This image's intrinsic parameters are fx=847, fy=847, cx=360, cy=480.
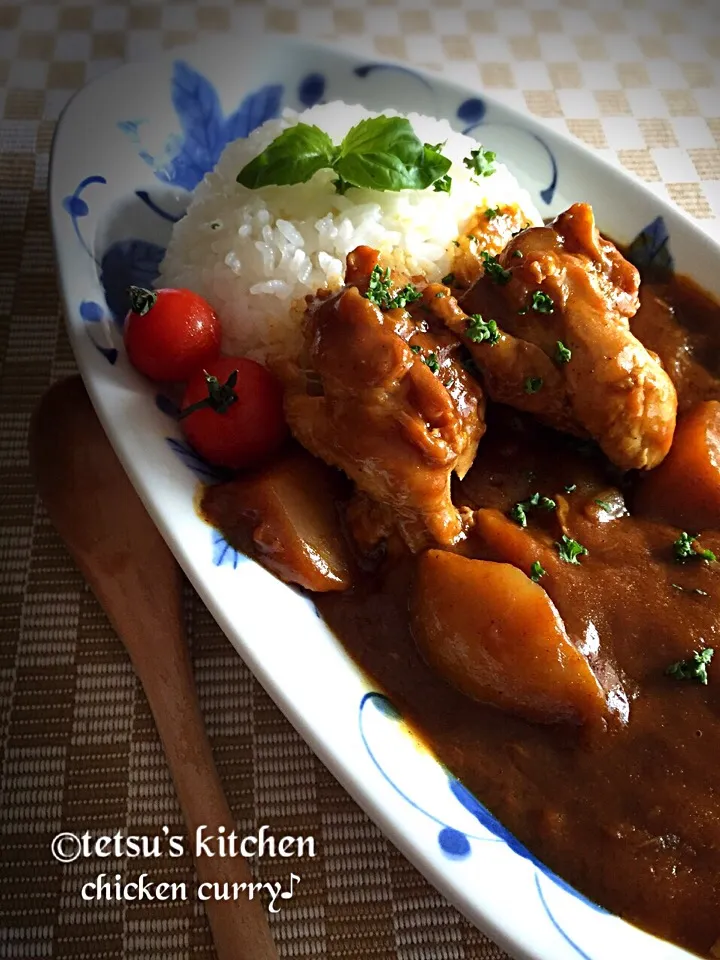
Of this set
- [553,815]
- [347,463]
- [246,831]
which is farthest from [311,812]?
[347,463]

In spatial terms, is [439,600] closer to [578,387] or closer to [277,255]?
[578,387]

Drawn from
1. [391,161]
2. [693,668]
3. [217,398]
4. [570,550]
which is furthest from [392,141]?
[693,668]

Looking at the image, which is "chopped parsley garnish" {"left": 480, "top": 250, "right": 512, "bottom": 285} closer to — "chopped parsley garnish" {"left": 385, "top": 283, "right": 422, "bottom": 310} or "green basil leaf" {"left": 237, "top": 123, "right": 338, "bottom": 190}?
"chopped parsley garnish" {"left": 385, "top": 283, "right": 422, "bottom": 310}

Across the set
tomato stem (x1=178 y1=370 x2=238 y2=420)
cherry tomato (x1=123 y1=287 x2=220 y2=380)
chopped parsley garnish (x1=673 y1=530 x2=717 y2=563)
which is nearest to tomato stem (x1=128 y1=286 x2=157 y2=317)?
cherry tomato (x1=123 y1=287 x2=220 y2=380)

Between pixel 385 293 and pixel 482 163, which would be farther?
pixel 482 163

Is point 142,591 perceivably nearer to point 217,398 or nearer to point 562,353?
point 217,398

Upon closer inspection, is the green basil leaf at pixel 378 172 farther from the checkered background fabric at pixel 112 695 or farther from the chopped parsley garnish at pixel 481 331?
the checkered background fabric at pixel 112 695
